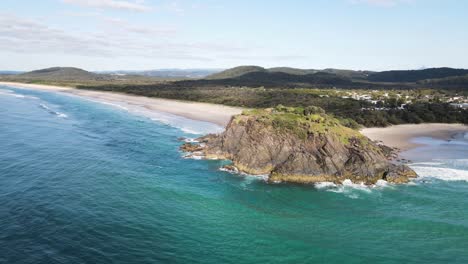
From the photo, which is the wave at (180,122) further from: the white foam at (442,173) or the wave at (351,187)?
the white foam at (442,173)

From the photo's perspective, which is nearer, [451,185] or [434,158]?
[451,185]

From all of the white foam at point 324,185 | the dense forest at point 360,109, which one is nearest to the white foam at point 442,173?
the white foam at point 324,185

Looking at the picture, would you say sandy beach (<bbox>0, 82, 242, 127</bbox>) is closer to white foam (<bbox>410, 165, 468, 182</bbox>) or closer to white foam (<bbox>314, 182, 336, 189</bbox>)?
white foam (<bbox>314, 182, 336, 189</bbox>)

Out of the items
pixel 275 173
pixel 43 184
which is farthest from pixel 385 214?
pixel 43 184

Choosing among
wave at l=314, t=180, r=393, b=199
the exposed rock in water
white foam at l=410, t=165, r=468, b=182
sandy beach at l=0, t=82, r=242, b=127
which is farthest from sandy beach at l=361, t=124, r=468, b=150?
sandy beach at l=0, t=82, r=242, b=127

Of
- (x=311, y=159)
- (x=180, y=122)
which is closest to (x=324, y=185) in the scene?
(x=311, y=159)

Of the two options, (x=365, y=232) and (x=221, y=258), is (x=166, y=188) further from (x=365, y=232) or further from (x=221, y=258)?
(x=365, y=232)

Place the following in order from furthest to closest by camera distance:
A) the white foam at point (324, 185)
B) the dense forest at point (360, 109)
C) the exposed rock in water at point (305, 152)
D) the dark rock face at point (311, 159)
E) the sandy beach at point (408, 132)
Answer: the dense forest at point (360, 109) → the sandy beach at point (408, 132) → the exposed rock in water at point (305, 152) → the dark rock face at point (311, 159) → the white foam at point (324, 185)
